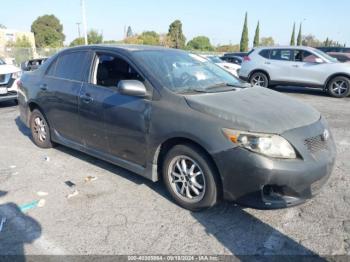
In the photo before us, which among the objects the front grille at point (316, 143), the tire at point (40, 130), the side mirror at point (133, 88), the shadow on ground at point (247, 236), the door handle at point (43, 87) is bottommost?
the shadow on ground at point (247, 236)

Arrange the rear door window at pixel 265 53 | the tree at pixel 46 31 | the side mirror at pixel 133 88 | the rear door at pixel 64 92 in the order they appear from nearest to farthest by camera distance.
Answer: the side mirror at pixel 133 88
the rear door at pixel 64 92
the rear door window at pixel 265 53
the tree at pixel 46 31

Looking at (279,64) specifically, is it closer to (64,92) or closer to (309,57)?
(309,57)

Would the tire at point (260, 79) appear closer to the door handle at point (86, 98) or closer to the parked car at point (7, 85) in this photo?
the parked car at point (7, 85)

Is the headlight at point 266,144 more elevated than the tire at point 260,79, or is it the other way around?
the headlight at point 266,144

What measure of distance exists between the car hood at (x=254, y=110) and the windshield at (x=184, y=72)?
0.30 metres

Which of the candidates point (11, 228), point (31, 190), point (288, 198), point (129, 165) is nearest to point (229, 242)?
point (288, 198)

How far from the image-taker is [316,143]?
3.07 metres

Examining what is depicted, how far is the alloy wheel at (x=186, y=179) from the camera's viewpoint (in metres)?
3.24

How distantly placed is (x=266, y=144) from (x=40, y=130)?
3.98 m

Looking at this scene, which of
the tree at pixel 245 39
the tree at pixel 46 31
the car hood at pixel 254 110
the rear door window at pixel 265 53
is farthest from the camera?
the tree at pixel 46 31

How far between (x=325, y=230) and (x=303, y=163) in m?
0.71

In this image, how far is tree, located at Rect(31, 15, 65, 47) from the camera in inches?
2960

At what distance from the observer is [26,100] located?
5426 millimetres

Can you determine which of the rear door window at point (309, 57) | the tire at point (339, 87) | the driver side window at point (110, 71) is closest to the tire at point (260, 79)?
the rear door window at point (309, 57)
